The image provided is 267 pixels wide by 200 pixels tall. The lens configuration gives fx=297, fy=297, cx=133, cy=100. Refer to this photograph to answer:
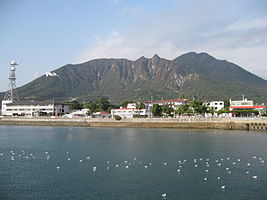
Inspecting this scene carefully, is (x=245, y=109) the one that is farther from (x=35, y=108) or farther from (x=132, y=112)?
(x=35, y=108)

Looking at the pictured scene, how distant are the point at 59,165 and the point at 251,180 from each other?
58.7 feet

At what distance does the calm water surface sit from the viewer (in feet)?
68.2

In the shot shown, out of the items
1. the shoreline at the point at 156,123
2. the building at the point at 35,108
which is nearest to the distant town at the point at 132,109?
the building at the point at 35,108

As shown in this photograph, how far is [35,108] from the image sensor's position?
12350 cm

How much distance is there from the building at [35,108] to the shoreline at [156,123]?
21.5 metres

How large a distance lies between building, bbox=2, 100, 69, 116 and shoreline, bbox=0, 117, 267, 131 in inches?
848

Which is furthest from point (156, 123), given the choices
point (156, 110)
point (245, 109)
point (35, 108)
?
point (35, 108)

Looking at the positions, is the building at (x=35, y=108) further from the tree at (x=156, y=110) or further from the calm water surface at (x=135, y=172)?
the calm water surface at (x=135, y=172)

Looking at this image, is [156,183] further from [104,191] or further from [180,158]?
[180,158]

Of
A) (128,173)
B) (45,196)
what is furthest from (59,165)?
(45,196)

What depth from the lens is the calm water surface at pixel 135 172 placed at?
20797 mm

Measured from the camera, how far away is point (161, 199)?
19.5 m

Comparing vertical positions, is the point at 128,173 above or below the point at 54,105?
below

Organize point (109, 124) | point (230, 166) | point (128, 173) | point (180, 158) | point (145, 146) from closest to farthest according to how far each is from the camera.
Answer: point (128, 173) < point (230, 166) < point (180, 158) < point (145, 146) < point (109, 124)
